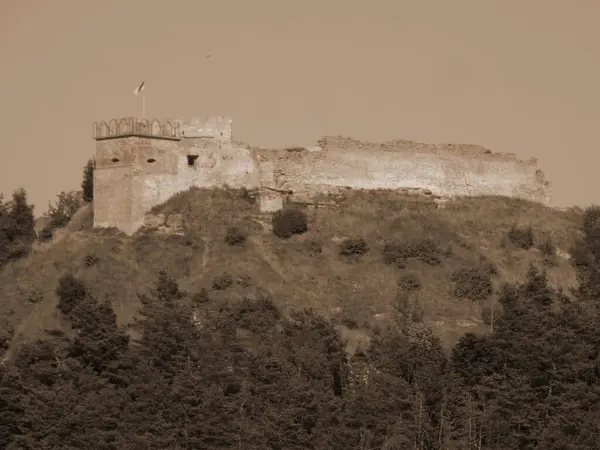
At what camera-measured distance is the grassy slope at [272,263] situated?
6669cm

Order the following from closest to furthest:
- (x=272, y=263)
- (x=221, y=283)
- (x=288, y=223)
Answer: (x=221, y=283) → (x=272, y=263) → (x=288, y=223)

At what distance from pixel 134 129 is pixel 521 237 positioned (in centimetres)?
1285

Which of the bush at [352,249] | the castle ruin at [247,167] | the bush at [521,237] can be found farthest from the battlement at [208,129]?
the bush at [521,237]

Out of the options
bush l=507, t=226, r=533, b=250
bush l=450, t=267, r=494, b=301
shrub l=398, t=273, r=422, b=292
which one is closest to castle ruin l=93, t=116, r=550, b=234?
bush l=507, t=226, r=533, b=250

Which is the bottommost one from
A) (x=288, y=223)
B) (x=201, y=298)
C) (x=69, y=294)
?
(x=201, y=298)

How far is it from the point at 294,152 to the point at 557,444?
1594 cm

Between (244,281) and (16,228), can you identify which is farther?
(16,228)

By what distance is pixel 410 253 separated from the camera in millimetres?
69688

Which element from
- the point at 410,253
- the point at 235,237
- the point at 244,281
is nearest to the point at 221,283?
the point at 244,281

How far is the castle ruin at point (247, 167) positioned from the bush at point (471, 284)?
17.1 feet

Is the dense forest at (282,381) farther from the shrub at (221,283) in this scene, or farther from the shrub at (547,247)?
the shrub at (547,247)

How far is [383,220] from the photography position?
234ft

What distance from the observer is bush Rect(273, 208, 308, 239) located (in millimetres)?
69188

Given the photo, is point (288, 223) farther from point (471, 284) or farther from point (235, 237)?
point (471, 284)
